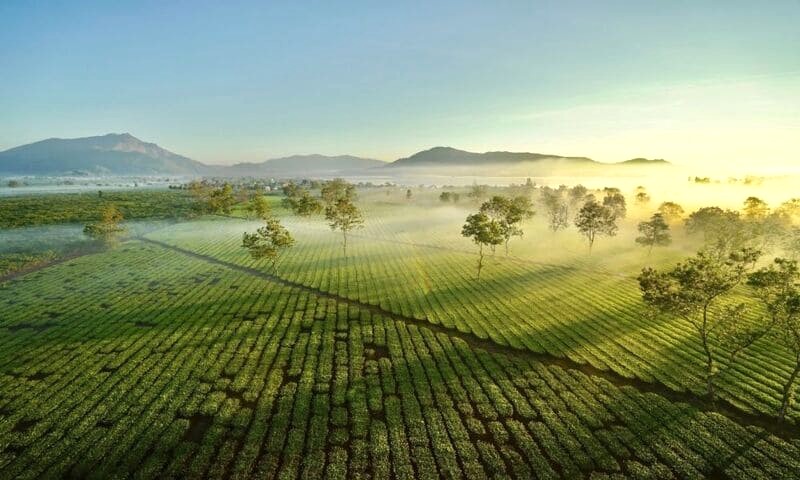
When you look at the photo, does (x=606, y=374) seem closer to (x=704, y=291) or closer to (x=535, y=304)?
(x=704, y=291)

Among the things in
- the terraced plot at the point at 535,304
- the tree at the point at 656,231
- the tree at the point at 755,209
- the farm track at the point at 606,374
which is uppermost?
the tree at the point at 755,209

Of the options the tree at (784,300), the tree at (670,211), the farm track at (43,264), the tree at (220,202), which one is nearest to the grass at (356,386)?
the tree at (784,300)

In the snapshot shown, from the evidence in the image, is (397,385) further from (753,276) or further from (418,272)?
(418,272)

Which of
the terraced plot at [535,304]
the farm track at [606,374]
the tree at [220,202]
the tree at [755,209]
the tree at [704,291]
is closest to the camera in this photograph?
the farm track at [606,374]

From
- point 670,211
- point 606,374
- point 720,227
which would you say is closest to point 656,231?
point 720,227

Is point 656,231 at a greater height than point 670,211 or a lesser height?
lesser

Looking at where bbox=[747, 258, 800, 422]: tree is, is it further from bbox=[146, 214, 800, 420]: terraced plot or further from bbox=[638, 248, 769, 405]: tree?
bbox=[146, 214, 800, 420]: terraced plot

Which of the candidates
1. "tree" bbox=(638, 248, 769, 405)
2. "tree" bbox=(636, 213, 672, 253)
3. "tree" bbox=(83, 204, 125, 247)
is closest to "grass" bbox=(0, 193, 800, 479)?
"tree" bbox=(638, 248, 769, 405)

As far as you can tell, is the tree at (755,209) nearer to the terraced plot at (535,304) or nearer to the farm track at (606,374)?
the terraced plot at (535,304)

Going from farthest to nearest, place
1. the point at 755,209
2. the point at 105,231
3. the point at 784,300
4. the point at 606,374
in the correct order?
1. the point at 755,209
2. the point at 105,231
3. the point at 606,374
4. the point at 784,300
